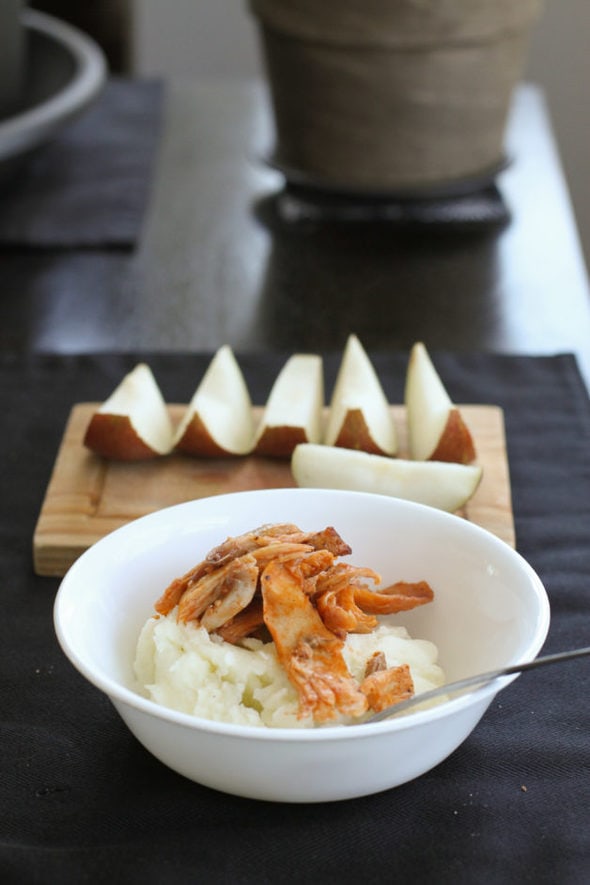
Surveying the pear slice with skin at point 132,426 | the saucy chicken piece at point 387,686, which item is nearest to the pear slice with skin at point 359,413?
the pear slice with skin at point 132,426

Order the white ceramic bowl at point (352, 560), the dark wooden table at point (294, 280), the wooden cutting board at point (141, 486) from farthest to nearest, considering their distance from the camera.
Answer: the dark wooden table at point (294, 280)
the wooden cutting board at point (141, 486)
the white ceramic bowl at point (352, 560)

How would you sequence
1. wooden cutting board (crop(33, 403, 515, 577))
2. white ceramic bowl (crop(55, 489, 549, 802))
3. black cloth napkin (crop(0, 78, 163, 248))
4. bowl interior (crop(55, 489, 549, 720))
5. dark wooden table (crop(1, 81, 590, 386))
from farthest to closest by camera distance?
black cloth napkin (crop(0, 78, 163, 248))
dark wooden table (crop(1, 81, 590, 386))
wooden cutting board (crop(33, 403, 515, 577))
bowl interior (crop(55, 489, 549, 720))
white ceramic bowl (crop(55, 489, 549, 802))

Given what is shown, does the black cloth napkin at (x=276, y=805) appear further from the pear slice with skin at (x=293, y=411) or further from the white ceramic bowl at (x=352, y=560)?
the pear slice with skin at (x=293, y=411)

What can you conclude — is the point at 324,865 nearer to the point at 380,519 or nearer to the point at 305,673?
the point at 305,673

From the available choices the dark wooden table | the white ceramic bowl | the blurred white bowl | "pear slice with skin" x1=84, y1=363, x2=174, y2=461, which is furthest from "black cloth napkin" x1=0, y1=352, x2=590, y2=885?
the blurred white bowl

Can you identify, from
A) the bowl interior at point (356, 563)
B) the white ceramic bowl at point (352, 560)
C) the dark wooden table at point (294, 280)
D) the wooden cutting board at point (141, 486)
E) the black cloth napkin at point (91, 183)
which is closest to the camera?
the white ceramic bowl at point (352, 560)

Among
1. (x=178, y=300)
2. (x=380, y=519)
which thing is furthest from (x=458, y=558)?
(x=178, y=300)

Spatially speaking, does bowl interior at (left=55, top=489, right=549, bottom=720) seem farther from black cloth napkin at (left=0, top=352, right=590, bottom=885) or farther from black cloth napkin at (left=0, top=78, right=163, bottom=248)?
black cloth napkin at (left=0, top=78, right=163, bottom=248)
